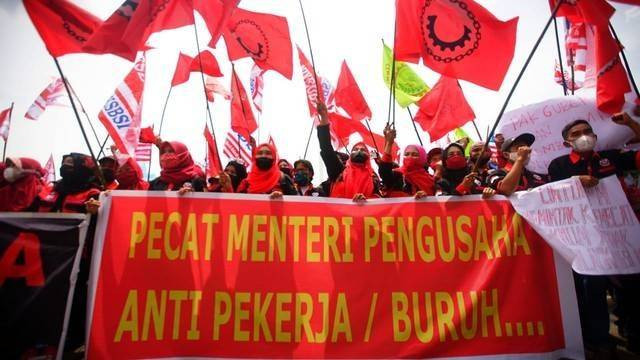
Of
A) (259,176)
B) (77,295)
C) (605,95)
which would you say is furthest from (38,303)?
(605,95)

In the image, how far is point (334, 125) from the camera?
8.03 m

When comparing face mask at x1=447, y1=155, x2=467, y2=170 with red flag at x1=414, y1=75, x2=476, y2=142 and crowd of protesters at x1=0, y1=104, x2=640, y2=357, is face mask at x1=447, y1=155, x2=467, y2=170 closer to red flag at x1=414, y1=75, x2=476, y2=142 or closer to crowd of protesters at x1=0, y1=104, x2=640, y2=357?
crowd of protesters at x1=0, y1=104, x2=640, y2=357

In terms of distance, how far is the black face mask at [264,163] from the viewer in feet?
12.4

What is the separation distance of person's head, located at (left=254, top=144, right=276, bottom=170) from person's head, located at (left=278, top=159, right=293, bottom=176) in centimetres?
160

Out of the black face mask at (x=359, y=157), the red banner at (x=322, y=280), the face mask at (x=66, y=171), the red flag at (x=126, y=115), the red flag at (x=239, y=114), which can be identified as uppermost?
the red flag at (x=239, y=114)

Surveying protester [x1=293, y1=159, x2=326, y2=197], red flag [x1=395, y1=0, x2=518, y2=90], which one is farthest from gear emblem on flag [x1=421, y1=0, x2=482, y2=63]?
protester [x1=293, y1=159, x2=326, y2=197]

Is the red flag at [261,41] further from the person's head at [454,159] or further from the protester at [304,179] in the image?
the person's head at [454,159]

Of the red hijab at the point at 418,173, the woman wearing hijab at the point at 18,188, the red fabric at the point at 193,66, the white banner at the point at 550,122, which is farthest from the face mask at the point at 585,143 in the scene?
the red fabric at the point at 193,66

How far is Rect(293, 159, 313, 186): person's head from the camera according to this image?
5500 millimetres

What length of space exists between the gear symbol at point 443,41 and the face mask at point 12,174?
4.57 meters

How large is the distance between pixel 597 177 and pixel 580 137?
0.39 m

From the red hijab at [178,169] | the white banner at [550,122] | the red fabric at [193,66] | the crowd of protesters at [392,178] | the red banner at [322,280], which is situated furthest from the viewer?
the red fabric at [193,66]

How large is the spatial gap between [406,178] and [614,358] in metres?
2.37

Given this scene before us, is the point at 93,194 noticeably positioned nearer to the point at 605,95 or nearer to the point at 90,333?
the point at 90,333
